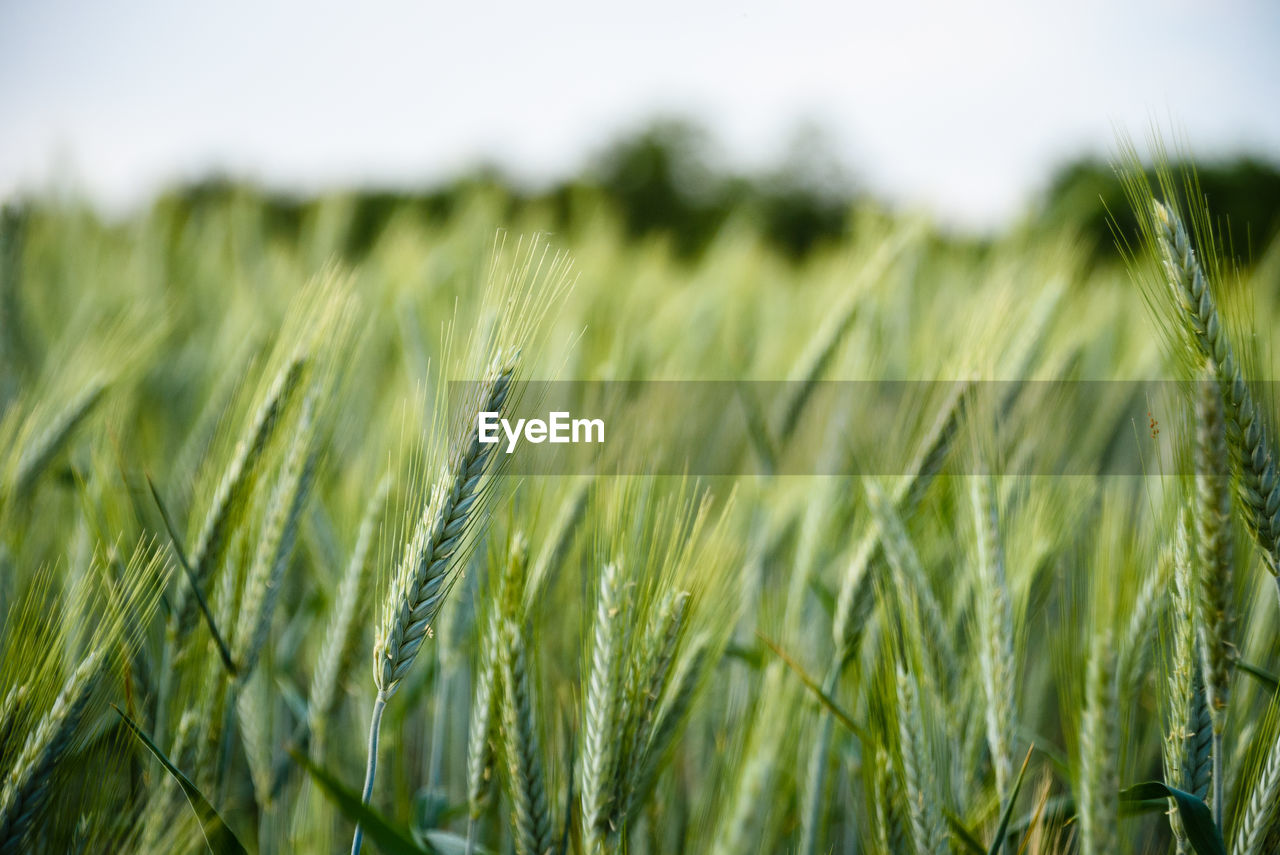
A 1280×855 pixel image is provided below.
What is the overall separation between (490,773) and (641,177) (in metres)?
18.8

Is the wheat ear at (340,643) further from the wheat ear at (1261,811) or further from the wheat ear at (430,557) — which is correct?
the wheat ear at (1261,811)

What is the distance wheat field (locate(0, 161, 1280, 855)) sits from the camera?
2.45ft

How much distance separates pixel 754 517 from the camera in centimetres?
168

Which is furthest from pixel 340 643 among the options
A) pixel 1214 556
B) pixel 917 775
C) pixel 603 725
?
pixel 1214 556

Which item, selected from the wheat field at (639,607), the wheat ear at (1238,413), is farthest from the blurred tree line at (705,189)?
the wheat ear at (1238,413)

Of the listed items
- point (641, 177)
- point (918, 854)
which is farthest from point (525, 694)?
point (641, 177)

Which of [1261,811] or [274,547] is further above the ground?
[274,547]

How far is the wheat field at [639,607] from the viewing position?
0.75 meters

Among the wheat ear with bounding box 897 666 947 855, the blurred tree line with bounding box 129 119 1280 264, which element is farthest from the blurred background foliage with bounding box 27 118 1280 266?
the wheat ear with bounding box 897 666 947 855

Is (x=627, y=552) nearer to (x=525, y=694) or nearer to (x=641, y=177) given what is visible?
(x=525, y=694)

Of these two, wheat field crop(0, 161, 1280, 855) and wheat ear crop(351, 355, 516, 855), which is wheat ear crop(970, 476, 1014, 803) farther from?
wheat ear crop(351, 355, 516, 855)

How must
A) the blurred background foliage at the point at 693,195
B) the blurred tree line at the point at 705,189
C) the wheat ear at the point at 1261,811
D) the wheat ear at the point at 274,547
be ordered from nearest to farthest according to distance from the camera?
the wheat ear at the point at 1261,811 < the wheat ear at the point at 274,547 < the blurred background foliage at the point at 693,195 < the blurred tree line at the point at 705,189

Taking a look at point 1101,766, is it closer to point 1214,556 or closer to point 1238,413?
point 1214,556

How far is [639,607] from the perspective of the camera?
0.82 m
